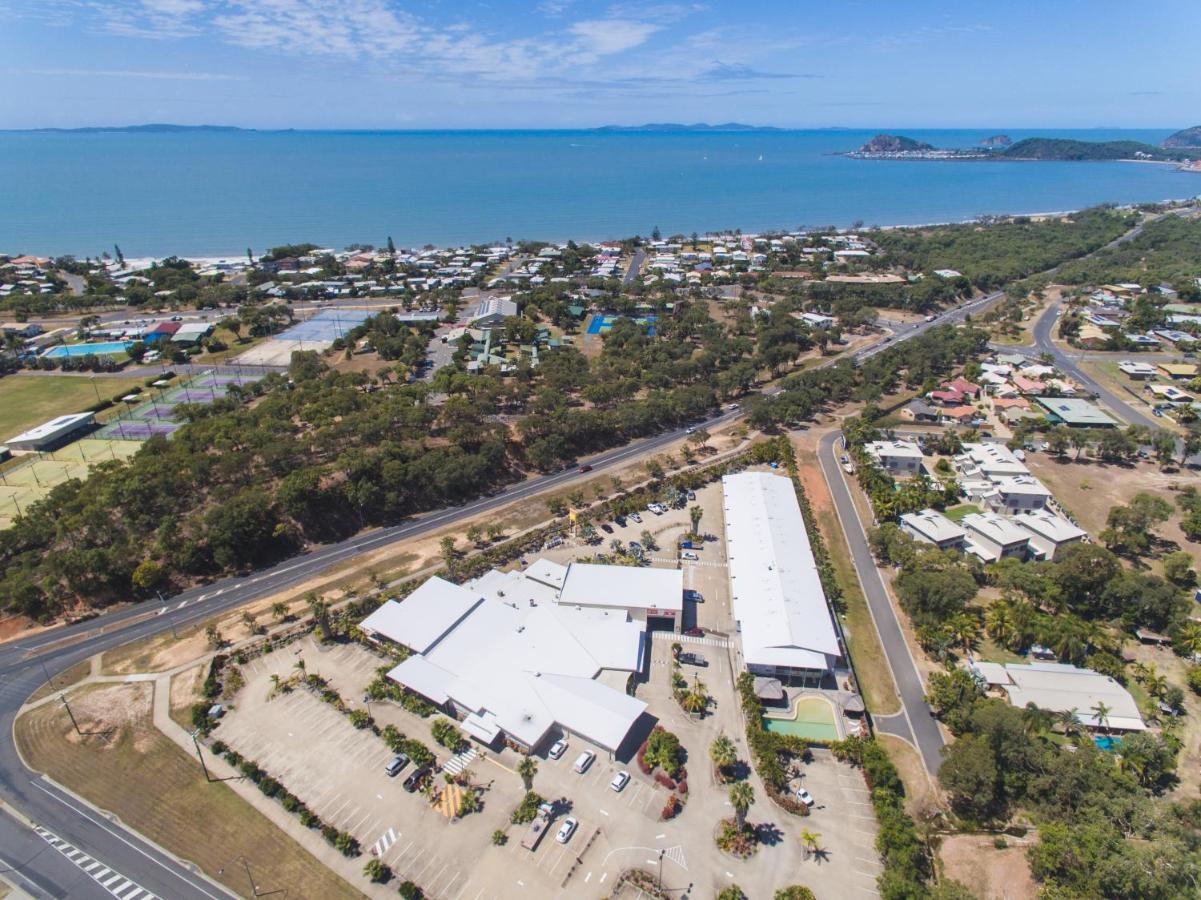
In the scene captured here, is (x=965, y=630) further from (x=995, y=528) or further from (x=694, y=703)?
(x=694, y=703)

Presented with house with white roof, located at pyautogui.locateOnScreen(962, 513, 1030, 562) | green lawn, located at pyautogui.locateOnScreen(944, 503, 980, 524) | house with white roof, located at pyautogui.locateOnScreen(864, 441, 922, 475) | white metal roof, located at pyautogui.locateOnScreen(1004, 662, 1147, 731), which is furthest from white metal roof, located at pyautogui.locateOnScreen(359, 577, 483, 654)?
house with white roof, located at pyautogui.locateOnScreen(864, 441, 922, 475)

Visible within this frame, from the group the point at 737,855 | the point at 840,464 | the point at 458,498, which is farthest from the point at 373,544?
the point at 840,464

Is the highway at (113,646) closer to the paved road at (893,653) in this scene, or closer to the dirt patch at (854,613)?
the paved road at (893,653)

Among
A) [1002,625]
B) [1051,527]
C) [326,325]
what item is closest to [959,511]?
[1051,527]

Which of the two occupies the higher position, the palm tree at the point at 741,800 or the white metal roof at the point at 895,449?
the white metal roof at the point at 895,449

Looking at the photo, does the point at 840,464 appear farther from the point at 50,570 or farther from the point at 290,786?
the point at 50,570

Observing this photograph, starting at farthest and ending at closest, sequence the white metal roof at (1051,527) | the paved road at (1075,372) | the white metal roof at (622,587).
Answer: the paved road at (1075,372)
the white metal roof at (1051,527)
the white metal roof at (622,587)

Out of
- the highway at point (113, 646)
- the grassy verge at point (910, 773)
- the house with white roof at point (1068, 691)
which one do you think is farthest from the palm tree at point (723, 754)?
the house with white roof at point (1068, 691)
